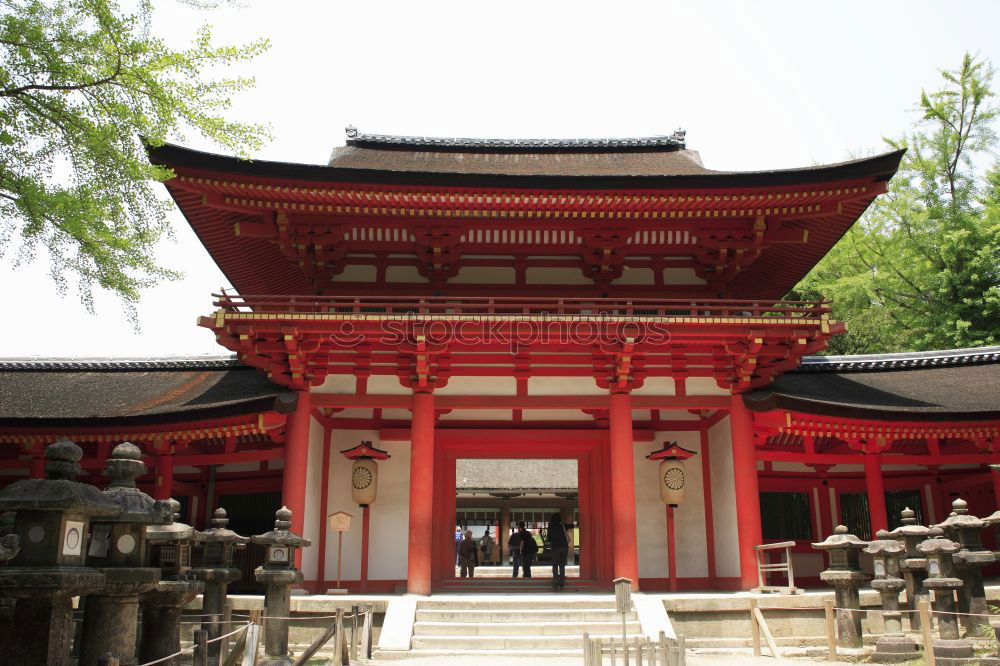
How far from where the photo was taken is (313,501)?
15289 mm

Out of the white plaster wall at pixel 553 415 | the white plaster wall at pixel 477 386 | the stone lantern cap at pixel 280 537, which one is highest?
the white plaster wall at pixel 477 386

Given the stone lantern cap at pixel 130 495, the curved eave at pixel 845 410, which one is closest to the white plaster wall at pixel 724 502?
the curved eave at pixel 845 410

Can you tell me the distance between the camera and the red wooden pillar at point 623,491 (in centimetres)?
1391

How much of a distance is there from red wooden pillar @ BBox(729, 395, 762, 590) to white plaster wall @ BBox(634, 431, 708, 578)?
5.10ft

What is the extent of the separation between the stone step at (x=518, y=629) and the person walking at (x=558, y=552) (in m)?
3.32

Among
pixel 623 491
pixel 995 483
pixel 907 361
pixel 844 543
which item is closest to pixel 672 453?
pixel 623 491

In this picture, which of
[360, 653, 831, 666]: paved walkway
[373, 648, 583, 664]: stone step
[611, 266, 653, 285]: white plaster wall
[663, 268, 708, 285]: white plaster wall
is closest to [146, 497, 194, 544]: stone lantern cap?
[360, 653, 831, 666]: paved walkway

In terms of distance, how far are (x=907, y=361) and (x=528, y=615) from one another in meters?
12.7

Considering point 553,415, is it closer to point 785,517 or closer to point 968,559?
point 785,517

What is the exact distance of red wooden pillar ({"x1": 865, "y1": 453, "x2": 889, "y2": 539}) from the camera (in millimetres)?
15875

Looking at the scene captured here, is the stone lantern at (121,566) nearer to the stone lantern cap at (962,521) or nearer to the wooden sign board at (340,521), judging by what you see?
the wooden sign board at (340,521)

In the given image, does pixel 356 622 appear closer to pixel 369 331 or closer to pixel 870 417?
pixel 369 331

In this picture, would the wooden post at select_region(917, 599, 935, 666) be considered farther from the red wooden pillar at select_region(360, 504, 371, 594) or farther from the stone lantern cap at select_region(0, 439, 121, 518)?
the red wooden pillar at select_region(360, 504, 371, 594)

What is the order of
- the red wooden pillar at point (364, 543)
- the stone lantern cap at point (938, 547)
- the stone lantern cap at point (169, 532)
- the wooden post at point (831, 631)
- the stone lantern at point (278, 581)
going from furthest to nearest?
the red wooden pillar at point (364, 543) < the wooden post at point (831, 631) < the stone lantern cap at point (938, 547) < the stone lantern at point (278, 581) < the stone lantern cap at point (169, 532)
